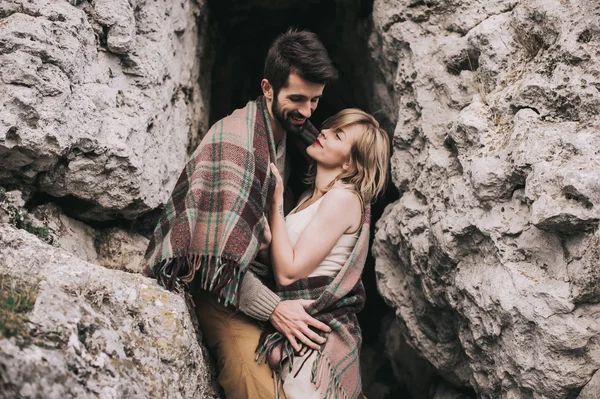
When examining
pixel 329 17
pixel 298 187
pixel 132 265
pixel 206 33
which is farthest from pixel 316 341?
pixel 329 17

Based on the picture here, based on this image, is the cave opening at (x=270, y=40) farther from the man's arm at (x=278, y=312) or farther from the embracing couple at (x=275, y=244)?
the man's arm at (x=278, y=312)

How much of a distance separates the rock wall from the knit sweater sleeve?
1.11m

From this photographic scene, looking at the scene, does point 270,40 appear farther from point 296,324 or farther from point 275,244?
point 296,324

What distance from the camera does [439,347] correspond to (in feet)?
13.3

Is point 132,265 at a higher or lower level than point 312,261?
lower

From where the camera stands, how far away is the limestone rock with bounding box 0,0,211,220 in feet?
10.3

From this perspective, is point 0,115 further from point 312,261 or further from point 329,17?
point 329,17

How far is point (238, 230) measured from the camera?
323cm

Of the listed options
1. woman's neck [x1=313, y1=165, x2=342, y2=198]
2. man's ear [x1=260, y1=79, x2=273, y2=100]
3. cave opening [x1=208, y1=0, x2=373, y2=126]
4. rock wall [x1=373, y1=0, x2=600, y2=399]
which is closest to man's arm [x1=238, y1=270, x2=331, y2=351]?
woman's neck [x1=313, y1=165, x2=342, y2=198]

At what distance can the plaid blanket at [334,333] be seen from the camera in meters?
3.40

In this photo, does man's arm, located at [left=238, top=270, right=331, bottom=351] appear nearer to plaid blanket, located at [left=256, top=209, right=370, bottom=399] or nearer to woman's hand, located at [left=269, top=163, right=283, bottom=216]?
plaid blanket, located at [left=256, top=209, right=370, bottom=399]

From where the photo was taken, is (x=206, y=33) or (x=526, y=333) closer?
(x=526, y=333)

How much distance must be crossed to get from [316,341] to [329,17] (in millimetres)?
3408

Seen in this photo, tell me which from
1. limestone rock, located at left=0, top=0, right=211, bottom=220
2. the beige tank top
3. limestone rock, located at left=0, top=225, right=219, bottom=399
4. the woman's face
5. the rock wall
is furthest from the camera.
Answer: the woman's face
